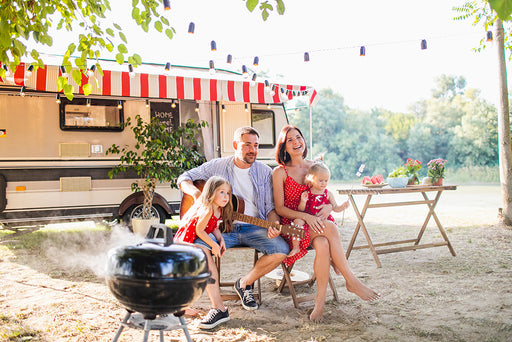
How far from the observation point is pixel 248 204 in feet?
10.7

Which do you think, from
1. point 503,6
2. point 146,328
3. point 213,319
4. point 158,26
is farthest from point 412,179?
point 146,328

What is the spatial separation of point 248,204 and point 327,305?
100 cm

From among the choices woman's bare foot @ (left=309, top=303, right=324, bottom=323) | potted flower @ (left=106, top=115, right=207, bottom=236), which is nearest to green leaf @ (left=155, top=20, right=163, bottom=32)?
woman's bare foot @ (left=309, top=303, right=324, bottom=323)

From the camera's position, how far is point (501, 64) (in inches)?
260

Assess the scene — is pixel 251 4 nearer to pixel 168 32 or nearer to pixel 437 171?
pixel 168 32

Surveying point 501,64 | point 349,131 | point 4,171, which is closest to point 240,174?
point 4,171

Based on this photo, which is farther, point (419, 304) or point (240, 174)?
point (240, 174)

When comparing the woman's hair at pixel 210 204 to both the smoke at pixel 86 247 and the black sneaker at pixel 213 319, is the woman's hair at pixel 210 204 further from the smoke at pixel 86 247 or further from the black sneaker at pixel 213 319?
the smoke at pixel 86 247

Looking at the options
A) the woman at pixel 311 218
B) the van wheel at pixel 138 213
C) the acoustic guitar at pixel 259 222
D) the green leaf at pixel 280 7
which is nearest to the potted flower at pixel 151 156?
the van wheel at pixel 138 213

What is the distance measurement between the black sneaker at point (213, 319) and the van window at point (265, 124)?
13.9ft

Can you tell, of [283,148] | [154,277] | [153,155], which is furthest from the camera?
[153,155]

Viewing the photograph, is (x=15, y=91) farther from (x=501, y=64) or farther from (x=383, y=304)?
(x=501, y=64)

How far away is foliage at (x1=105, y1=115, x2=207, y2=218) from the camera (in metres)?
5.73

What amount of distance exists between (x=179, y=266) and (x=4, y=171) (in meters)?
4.64
